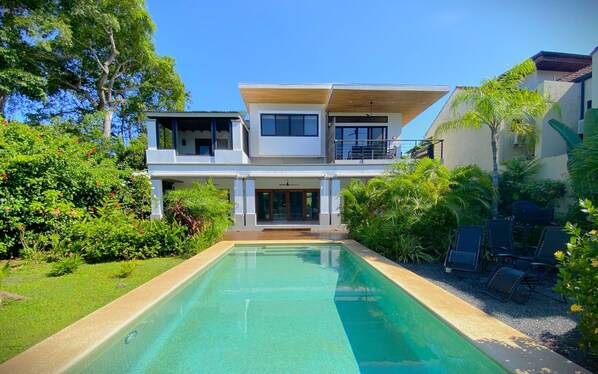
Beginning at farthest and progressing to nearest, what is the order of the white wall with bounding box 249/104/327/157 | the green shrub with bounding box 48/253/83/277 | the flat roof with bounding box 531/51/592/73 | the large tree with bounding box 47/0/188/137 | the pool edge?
1. the large tree with bounding box 47/0/188/137
2. the white wall with bounding box 249/104/327/157
3. the flat roof with bounding box 531/51/592/73
4. the green shrub with bounding box 48/253/83/277
5. the pool edge

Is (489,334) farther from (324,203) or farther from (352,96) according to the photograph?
(352,96)

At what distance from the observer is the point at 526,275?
457cm

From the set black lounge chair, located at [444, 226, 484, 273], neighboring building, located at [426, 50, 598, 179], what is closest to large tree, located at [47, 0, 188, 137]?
neighboring building, located at [426, 50, 598, 179]

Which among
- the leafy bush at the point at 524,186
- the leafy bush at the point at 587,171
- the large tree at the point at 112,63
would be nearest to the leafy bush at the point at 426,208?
the leafy bush at the point at 524,186

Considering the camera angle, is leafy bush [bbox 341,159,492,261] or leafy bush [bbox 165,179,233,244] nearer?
leafy bush [bbox 341,159,492,261]

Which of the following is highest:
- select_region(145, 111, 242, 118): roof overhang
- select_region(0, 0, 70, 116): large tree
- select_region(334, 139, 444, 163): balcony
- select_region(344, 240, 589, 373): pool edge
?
select_region(0, 0, 70, 116): large tree

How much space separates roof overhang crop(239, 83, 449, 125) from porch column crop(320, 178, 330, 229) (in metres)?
5.21

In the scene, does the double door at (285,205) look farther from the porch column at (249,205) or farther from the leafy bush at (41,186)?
Result: the leafy bush at (41,186)

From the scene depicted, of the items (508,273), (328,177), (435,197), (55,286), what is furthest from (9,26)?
(508,273)

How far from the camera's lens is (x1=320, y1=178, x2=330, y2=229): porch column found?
46.2 feet

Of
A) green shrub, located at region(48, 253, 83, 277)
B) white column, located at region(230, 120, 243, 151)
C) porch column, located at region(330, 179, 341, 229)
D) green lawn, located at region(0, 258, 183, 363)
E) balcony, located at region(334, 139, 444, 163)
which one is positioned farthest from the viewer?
balcony, located at region(334, 139, 444, 163)

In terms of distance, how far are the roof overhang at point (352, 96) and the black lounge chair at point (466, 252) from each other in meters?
10.00

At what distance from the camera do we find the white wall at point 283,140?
1633 centimetres

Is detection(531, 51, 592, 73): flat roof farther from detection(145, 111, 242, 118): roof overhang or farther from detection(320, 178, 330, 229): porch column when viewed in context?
detection(145, 111, 242, 118): roof overhang
